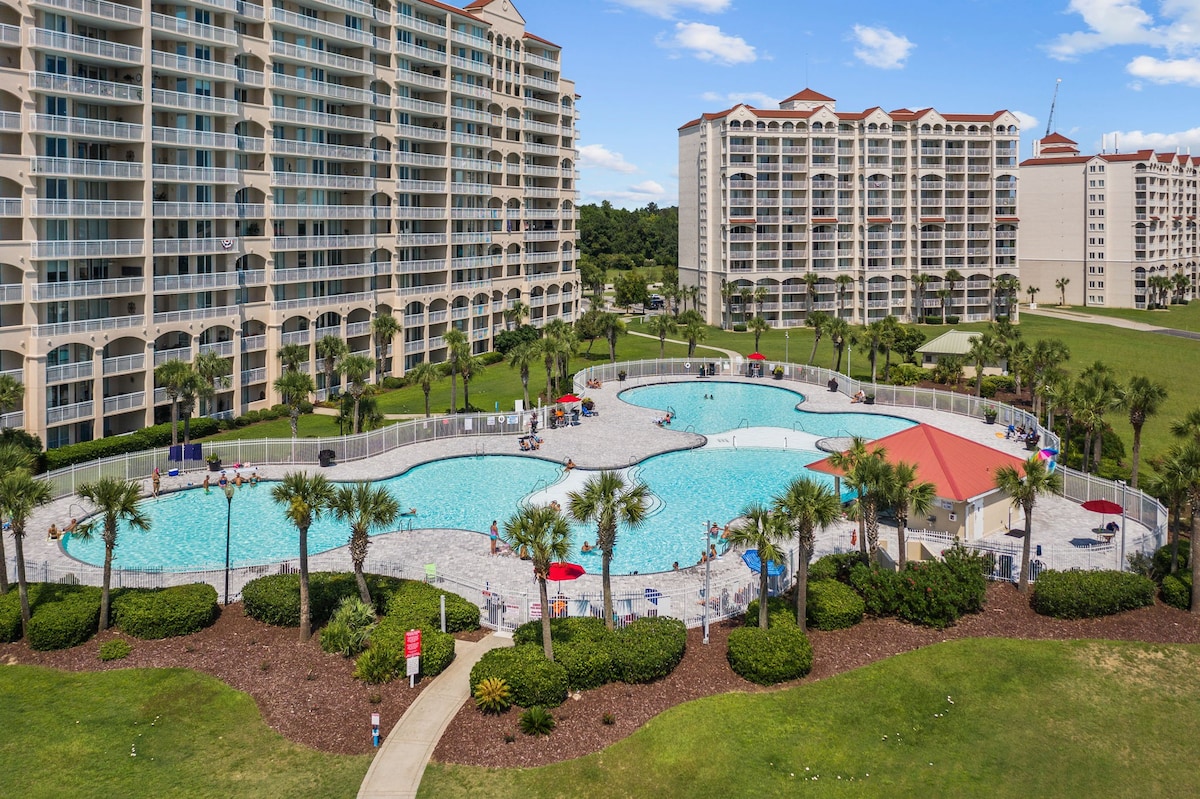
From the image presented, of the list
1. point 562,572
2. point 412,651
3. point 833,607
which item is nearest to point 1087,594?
point 833,607

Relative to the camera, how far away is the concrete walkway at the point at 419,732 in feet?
78.7

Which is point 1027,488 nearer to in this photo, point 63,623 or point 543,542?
point 543,542

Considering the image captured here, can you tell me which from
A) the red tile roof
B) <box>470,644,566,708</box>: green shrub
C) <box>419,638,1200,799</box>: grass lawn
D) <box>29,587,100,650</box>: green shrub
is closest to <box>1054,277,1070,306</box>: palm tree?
the red tile roof

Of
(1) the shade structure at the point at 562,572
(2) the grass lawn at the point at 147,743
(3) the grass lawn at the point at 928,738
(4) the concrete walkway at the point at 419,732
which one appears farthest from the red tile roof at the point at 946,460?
(2) the grass lawn at the point at 147,743

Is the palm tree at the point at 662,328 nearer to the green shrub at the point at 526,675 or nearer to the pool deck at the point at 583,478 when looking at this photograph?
the pool deck at the point at 583,478

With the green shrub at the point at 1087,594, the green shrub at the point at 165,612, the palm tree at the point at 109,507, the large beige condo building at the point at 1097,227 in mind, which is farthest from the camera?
the large beige condo building at the point at 1097,227

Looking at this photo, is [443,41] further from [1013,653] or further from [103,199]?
[1013,653]

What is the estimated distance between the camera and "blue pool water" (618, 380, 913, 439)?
6372cm

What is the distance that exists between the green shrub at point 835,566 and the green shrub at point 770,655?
17.5 ft

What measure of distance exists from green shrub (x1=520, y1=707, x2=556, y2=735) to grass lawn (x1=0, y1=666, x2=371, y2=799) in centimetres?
417

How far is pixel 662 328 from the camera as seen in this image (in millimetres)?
85812

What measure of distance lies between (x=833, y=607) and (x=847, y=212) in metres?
101

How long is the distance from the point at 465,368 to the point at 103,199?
941 inches

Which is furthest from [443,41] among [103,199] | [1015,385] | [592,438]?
[1015,385]
